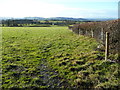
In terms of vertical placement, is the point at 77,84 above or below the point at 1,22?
below

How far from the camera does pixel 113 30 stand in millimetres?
9008

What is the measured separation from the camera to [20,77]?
6352mm

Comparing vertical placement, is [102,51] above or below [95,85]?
above

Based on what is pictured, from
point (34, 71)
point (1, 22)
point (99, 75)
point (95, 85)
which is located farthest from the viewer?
point (1, 22)

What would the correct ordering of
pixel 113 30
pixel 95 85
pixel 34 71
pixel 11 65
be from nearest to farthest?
1. pixel 95 85
2. pixel 34 71
3. pixel 11 65
4. pixel 113 30

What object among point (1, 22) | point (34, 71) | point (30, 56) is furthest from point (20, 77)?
point (1, 22)

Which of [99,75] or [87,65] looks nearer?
[99,75]

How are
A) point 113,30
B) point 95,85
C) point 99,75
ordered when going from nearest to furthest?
point 95,85 < point 99,75 < point 113,30

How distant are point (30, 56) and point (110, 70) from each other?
17.3 feet

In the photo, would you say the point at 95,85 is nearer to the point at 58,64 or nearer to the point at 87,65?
the point at 87,65

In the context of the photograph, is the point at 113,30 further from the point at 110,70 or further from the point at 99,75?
Answer: the point at 99,75

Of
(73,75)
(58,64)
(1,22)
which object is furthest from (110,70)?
(1,22)

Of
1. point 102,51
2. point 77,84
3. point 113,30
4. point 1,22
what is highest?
point 1,22

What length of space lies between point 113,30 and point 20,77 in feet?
20.7
